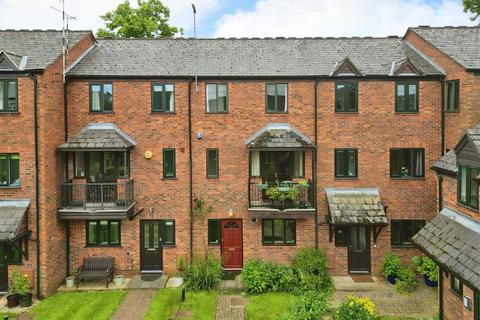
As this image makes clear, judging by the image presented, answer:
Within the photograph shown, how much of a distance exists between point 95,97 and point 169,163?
4.18m

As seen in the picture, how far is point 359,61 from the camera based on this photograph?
1745 cm

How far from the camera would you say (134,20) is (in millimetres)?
27828

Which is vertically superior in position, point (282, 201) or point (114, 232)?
point (282, 201)

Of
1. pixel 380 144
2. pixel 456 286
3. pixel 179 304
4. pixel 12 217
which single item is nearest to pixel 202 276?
pixel 179 304

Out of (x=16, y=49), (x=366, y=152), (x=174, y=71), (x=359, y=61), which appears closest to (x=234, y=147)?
(x=174, y=71)

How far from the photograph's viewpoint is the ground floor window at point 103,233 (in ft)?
54.2

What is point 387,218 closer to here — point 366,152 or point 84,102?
point 366,152

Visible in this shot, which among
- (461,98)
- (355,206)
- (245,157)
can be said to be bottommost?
(355,206)

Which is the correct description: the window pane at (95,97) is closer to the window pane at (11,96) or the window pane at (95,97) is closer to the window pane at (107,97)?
the window pane at (107,97)

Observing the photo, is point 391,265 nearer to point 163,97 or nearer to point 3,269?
point 163,97

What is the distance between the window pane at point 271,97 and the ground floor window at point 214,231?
5.36 metres

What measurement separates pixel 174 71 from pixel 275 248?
8731 mm

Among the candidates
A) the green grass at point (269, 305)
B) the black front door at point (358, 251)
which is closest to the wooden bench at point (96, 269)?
the green grass at point (269, 305)

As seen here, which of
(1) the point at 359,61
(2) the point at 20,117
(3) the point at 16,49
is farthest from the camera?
(1) the point at 359,61
